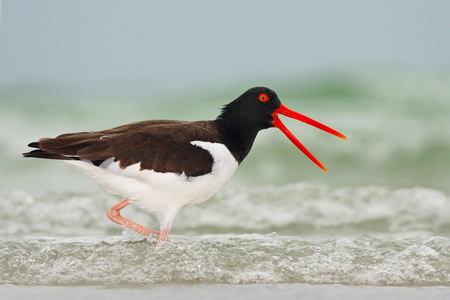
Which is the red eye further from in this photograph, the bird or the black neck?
the bird

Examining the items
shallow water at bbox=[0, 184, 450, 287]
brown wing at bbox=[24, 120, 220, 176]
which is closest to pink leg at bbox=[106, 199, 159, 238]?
shallow water at bbox=[0, 184, 450, 287]

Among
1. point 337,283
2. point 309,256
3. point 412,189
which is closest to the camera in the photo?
point 337,283

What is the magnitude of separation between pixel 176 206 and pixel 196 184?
0.66 ft

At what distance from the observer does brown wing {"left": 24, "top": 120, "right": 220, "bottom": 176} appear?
3.68 meters

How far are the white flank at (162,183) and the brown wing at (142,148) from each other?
4 cm

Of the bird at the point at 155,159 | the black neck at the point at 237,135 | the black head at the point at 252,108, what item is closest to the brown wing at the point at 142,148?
the bird at the point at 155,159

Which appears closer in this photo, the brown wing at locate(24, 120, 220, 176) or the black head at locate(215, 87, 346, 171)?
the brown wing at locate(24, 120, 220, 176)

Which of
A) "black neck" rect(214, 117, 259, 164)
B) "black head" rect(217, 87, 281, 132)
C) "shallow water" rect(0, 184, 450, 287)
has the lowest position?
"shallow water" rect(0, 184, 450, 287)

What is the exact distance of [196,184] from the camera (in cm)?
385

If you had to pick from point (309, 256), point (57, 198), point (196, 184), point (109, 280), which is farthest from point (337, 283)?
point (57, 198)

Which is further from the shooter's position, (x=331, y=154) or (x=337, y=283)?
(x=331, y=154)

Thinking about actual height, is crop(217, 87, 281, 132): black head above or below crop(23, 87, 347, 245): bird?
above

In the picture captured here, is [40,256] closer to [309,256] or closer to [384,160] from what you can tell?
[309,256]

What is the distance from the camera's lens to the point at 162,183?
3793mm
